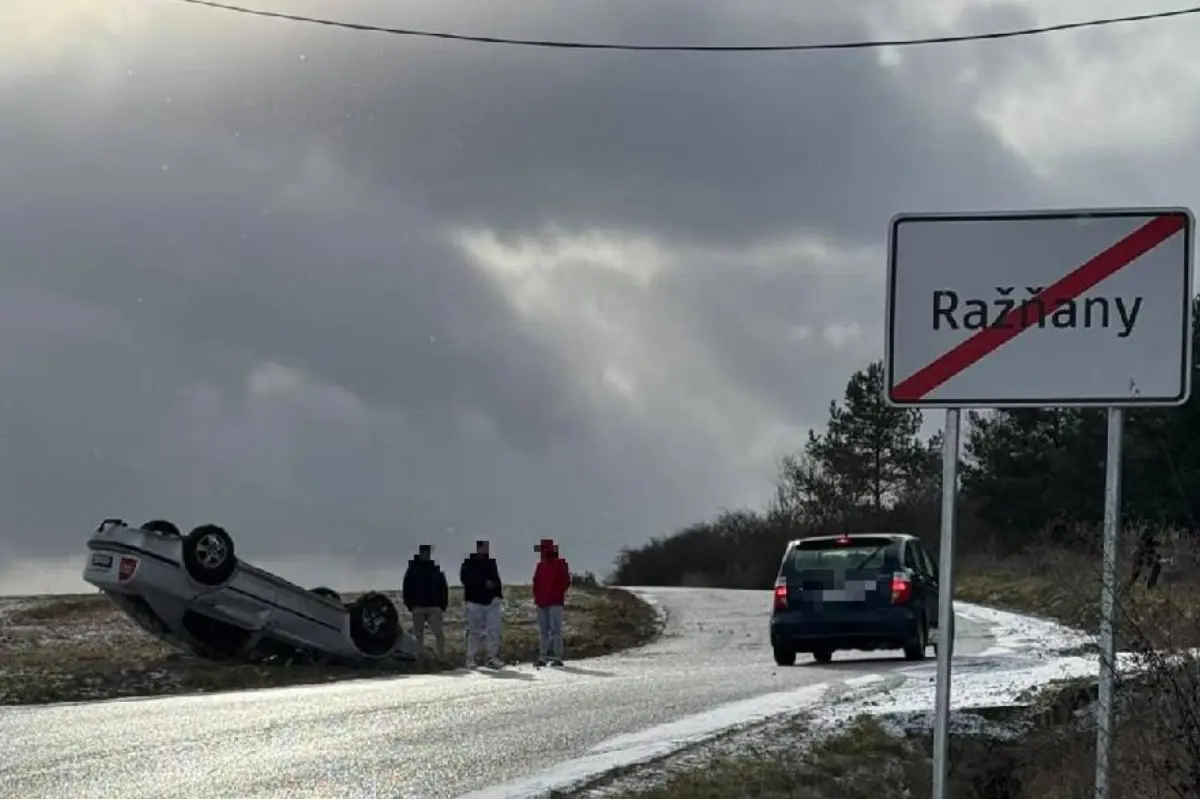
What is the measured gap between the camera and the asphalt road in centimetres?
1050

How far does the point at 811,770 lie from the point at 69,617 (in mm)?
26662

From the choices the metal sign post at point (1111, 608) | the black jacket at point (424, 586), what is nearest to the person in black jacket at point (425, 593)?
the black jacket at point (424, 586)

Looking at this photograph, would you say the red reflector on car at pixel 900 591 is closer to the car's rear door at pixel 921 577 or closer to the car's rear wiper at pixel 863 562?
the car's rear door at pixel 921 577

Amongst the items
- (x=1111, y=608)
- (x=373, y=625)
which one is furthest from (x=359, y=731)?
(x=373, y=625)

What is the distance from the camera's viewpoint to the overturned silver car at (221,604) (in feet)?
69.9

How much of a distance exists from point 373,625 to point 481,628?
1447 mm

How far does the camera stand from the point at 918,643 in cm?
2102

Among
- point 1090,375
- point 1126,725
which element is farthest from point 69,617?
point 1090,375

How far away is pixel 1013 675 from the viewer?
56.2ft

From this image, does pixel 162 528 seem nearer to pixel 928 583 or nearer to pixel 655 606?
pixel 928 583

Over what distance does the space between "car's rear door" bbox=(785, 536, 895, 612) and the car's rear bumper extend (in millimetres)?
84

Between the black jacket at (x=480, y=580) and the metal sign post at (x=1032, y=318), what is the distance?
58.5ft

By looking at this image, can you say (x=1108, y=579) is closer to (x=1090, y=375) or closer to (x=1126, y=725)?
(x=1090, y=375)

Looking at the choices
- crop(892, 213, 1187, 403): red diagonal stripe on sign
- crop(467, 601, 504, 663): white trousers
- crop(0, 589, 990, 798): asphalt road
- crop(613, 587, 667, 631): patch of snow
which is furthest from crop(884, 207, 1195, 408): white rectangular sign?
crop(613, 587, 667, 631): patch of snow
